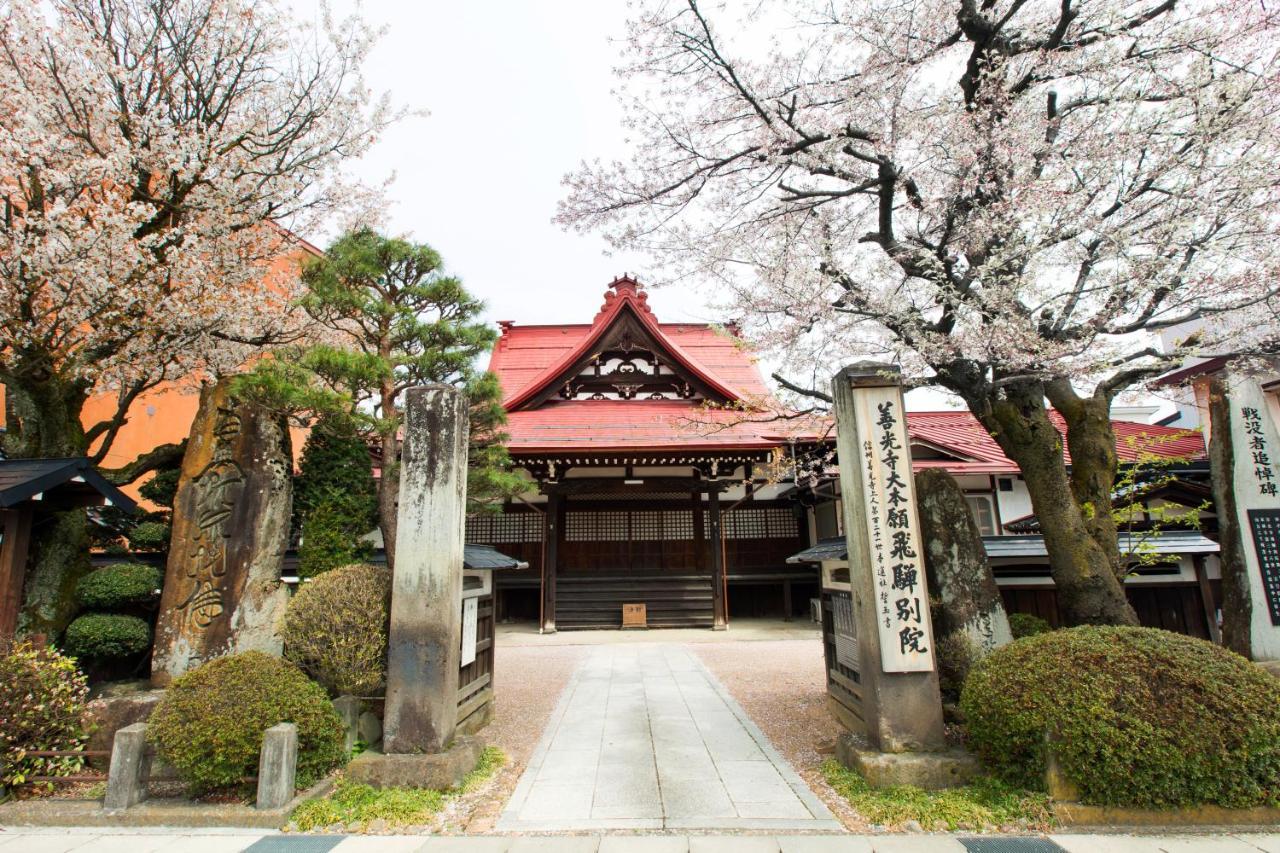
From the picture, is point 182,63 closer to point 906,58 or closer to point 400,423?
point 400,423

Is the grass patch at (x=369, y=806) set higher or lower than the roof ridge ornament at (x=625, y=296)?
lower

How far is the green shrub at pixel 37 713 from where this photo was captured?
4207mm

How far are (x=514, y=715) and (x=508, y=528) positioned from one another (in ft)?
27.3

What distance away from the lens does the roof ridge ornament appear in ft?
49.6

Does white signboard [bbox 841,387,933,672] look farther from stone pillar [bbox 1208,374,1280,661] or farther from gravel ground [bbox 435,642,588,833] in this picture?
stone pillar [bbox 1208,374,1280,661]

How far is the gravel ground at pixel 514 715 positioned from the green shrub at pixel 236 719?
1.13m

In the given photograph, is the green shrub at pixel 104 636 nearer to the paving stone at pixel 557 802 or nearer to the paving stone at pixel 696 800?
the paving stone at pixel 557 802

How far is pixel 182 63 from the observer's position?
659 centimetres

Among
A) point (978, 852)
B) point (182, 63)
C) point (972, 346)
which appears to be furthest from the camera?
point (182, 63)

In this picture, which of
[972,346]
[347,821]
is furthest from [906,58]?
[347,821]

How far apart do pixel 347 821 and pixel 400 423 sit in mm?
3506

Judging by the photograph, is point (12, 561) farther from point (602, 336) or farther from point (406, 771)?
point (602, 336)

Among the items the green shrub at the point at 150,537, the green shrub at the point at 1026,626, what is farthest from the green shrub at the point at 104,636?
the green shrub at the point at 1026,626

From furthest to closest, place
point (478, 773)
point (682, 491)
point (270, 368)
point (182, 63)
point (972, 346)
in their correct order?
point (682, 491)
point (182, 63)
point (270, 368)
point (972, 346)
point (478, 773)
